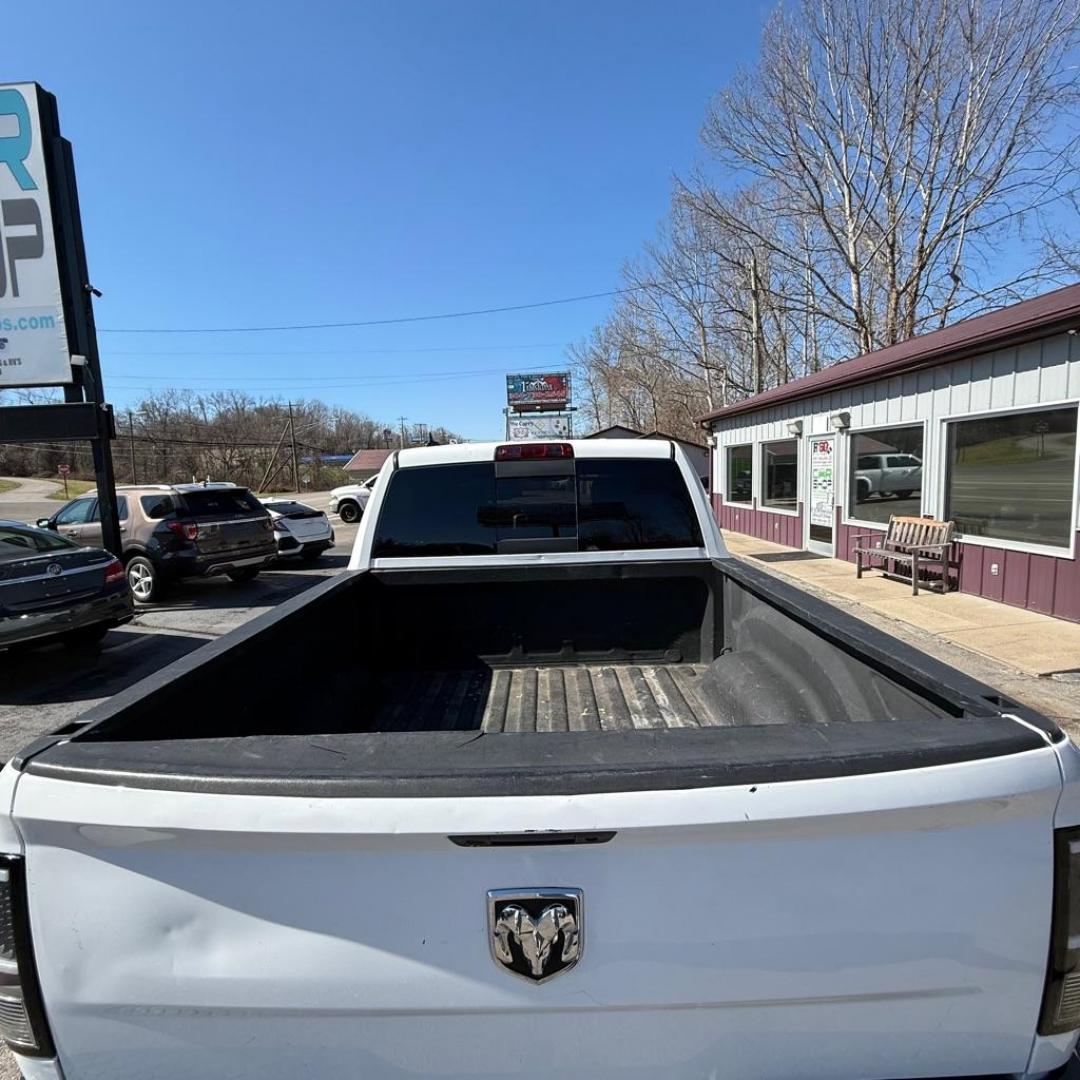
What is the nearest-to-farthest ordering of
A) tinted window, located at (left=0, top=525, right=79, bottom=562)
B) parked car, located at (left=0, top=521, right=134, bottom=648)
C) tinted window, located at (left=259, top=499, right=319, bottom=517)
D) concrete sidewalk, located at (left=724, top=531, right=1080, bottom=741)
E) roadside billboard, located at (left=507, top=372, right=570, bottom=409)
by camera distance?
concrete sidewalk, located at (left=724, top=531, right=1080, bottom=741) < parked car, located at (left=0, top=521, right=134, bottom=648) < tinted window, located at (left=0, top=525, right=79, bottom=562) < tinted window, located at (left=259, top=499, right=319, bottom=517) < roadside billboard, located at (left=507, top=372, right=570, bottom=409)

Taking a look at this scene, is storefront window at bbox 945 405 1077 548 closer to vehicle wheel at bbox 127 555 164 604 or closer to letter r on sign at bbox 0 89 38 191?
vehicle wheel at bbox 127 555 164 604

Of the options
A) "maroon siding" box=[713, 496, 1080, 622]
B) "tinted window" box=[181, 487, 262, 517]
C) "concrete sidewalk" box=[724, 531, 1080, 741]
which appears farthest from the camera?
"tinted window" box=[181, 487, 262, 517]

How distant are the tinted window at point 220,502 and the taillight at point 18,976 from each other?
1069 cm

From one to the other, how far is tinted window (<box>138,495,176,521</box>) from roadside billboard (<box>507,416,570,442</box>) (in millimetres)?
22690

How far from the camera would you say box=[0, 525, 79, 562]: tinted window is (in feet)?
22.0

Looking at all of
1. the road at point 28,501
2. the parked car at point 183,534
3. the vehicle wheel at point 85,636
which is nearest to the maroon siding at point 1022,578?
the vehicle wheel at point 85,636

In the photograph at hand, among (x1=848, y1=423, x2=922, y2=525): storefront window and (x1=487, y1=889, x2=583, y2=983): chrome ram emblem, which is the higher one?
(x1=848, y1=423, x2=922, y2=525): storefront window

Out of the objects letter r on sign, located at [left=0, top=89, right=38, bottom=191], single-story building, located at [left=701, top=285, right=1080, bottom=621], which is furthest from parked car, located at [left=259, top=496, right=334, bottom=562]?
single-story building, located at [left=701, top=285, right=1080, bottom=621]

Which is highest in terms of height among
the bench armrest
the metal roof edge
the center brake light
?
the metal roof edge

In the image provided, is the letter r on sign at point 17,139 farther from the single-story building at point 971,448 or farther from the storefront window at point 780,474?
the storefront window at point 780,474

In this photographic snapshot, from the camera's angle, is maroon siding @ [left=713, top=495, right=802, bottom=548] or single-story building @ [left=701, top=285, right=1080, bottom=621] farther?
maroon siding @ [left=713, top=495, right=802, bottom=548]

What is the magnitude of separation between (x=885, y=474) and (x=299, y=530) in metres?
11.5

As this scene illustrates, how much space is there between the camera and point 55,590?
6.58 m

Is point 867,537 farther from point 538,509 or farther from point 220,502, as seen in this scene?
point 220,502
